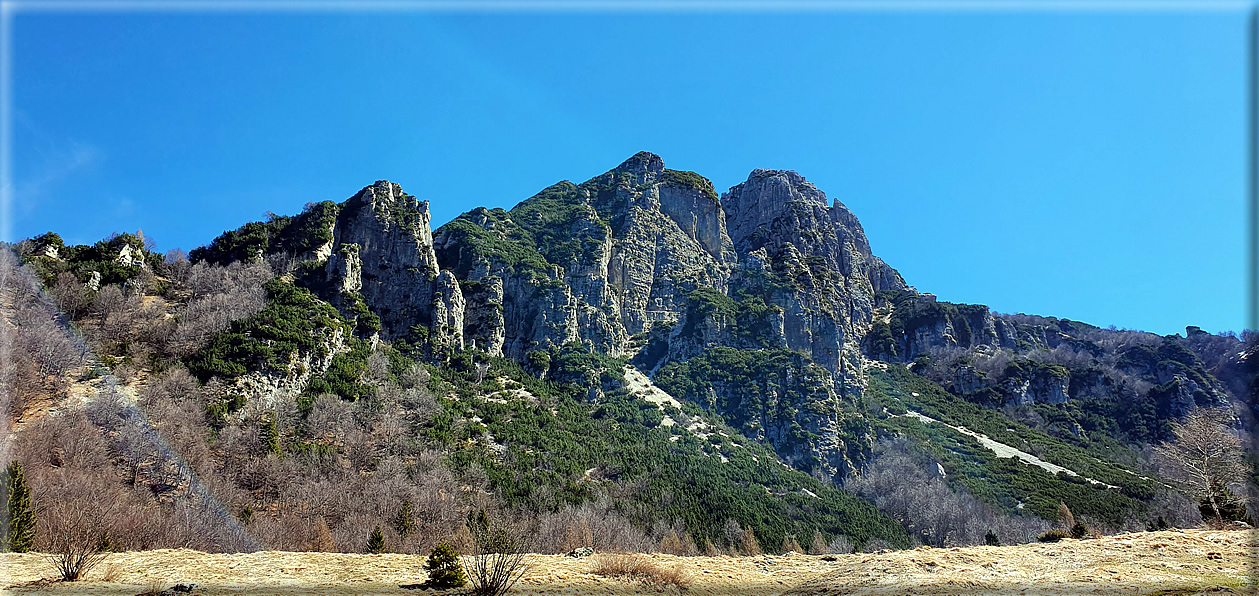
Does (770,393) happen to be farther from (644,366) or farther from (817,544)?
(817,544)

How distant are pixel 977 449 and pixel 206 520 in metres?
120

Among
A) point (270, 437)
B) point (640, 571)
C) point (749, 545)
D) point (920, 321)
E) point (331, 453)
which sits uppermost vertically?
point (920, 321)

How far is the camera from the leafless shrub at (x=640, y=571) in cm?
1580

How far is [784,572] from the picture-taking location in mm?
18516

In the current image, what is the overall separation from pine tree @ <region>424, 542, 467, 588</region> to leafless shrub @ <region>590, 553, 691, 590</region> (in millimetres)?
4232

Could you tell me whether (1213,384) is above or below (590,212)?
below

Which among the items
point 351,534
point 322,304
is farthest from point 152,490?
point 322,304

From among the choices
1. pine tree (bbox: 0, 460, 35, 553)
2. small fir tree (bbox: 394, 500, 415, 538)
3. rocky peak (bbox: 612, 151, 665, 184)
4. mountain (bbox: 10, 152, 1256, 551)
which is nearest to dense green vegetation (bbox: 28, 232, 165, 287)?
mountain (bbox: 10, 152, 1256, 551)

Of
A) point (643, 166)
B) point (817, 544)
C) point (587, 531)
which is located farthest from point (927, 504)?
point (643, 166)

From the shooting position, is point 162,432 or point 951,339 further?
point 951,339

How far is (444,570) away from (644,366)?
112m

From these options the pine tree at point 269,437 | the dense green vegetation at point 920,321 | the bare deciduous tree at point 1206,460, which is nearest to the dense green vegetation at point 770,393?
the dense green vegetation at point 920,321

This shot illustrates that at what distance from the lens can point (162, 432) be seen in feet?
138

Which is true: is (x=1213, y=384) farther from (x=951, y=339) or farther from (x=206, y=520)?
(x=206, y=520)
